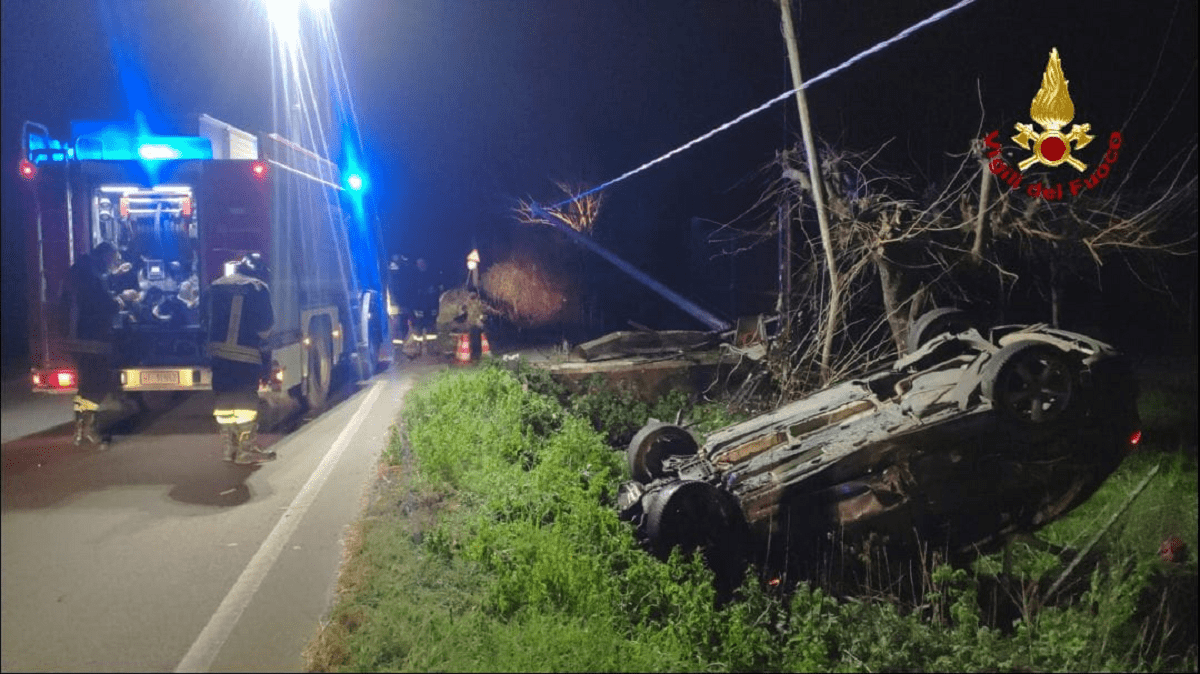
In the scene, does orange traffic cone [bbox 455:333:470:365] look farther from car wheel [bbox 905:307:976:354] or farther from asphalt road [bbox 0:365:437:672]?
car wheel [bbox 905:307:976:354]

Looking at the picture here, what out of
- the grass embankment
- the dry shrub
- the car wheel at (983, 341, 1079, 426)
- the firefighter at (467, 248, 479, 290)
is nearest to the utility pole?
the grass embankment

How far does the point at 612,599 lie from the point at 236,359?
17.0ft

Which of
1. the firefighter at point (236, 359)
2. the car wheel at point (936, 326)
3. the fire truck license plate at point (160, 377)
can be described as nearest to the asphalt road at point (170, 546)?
the firefighter at point (236, 359)

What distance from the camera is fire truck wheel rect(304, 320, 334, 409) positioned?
1193 centimetres

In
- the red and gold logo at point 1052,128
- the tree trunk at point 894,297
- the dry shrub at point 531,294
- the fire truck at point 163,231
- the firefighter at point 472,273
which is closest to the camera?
the red and gold logo at point 1052,128

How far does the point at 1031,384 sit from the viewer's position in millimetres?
5965

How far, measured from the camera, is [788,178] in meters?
10.2

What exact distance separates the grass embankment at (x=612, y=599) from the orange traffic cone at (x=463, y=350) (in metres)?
8.15

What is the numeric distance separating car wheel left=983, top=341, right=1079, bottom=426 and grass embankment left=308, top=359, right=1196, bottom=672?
4.13ft

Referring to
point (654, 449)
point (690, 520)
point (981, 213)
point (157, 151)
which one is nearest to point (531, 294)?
point (157, 151)

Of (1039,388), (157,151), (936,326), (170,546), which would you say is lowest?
(170,546)

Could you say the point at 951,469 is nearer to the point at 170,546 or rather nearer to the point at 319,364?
the point at 170,546

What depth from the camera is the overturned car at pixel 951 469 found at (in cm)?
597

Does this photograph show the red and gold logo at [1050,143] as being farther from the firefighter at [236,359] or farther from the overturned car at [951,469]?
the firefighter at [236,359]
